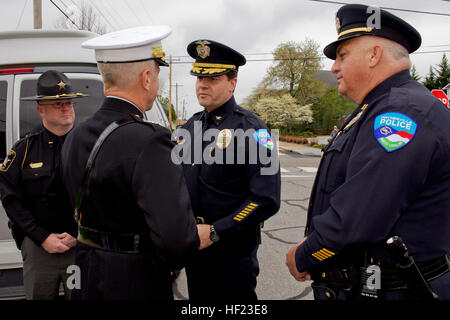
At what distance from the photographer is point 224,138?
7.50 feet

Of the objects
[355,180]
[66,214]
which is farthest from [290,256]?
[66,214]

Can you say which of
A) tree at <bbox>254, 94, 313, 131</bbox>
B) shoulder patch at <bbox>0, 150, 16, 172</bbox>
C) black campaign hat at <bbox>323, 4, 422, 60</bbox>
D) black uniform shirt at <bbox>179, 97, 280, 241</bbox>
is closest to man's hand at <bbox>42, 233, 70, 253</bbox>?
shoulder patch at <bbox>0, 150, 16, 172</bbox>

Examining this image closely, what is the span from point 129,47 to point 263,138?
112 centimetres

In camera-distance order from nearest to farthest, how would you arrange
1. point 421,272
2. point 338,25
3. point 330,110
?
point 421,272 → point 338,25 → point 330,110

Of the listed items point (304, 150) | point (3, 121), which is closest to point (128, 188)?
point (3, 121)

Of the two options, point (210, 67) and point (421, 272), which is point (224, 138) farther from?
point (421, 272)

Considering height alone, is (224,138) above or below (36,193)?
above

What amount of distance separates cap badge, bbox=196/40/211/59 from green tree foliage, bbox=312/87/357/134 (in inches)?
1630

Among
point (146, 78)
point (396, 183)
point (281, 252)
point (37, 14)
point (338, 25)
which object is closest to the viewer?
point (396, 183)

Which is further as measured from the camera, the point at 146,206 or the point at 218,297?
the point at 218,297

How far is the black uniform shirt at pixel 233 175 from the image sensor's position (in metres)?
2.14
